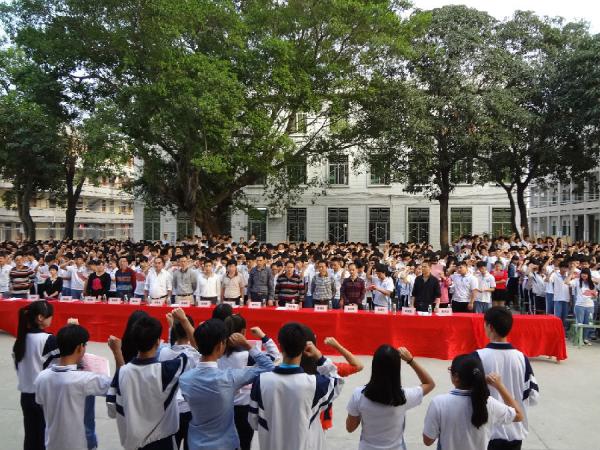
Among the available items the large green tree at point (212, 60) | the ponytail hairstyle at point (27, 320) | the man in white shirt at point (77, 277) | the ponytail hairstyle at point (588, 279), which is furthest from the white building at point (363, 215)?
the ponytail hairstyle at point (27, 320)

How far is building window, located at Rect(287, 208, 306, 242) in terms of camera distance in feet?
128

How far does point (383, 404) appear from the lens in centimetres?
341

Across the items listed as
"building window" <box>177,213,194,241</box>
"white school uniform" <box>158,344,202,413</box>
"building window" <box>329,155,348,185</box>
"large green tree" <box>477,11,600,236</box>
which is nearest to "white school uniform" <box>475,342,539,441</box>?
"white school uniform" <box>158,344,202,413</box>

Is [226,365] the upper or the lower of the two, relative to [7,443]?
upper

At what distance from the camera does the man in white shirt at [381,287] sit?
443 inches

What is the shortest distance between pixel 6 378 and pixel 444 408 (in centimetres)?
699

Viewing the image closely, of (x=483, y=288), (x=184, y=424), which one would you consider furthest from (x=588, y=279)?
(x=184, y=424)

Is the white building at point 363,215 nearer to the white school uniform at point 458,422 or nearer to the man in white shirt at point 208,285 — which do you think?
the man in white shirt at point 208,285

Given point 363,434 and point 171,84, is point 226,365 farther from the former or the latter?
point 171,84

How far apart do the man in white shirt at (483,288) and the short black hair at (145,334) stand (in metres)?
9.33

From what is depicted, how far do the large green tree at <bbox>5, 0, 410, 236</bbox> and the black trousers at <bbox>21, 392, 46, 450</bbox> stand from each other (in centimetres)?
1388

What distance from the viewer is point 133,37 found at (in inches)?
755

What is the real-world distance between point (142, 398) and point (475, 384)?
6.94 feet

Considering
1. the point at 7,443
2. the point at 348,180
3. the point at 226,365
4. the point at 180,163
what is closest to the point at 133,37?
the point at 180,163
